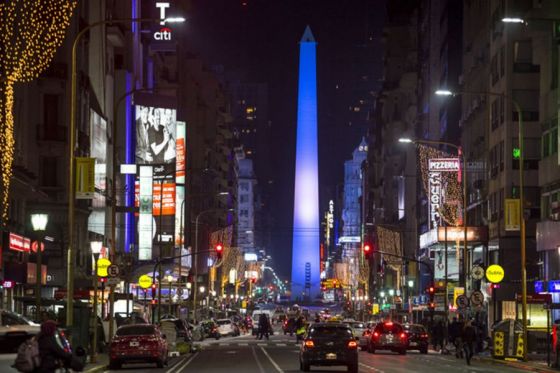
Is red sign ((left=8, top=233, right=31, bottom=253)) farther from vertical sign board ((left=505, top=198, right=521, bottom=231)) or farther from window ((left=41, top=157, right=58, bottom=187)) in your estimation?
vertical sign board ((left=505, top=198, right=521, bottom=231))

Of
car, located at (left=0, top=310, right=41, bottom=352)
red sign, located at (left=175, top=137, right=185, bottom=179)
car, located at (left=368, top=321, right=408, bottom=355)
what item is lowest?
car, located at (left=368, top=321, right=408, bottom=355)

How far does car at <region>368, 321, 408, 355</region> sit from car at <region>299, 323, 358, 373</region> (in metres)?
21.1

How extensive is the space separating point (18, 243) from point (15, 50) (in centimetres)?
953

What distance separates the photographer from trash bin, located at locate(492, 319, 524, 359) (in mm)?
54838

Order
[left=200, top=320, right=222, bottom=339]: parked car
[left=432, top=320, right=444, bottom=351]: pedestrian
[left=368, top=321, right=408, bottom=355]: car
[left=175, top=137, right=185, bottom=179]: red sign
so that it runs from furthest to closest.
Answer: [left=175, top=137, right=185, bottom=179]: red sign, [left=200, top=320, right=222, bottom=339]: parked car, [left=432, top=320, right=444, bottom=351]: pedestrian, [left=368, top=321, right=408, bottom=355]: car

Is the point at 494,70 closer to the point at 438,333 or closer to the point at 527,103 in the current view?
the point at 527,103

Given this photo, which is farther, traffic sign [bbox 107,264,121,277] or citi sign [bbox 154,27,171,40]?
citi sign [bbox 154,27,171,40]

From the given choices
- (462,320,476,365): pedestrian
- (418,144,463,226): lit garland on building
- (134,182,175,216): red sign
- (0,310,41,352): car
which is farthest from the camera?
(134,182,175,216): red sign

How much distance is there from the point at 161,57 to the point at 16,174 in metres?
87.9

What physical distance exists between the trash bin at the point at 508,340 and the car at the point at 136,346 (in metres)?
16.2

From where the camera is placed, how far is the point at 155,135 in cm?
12069

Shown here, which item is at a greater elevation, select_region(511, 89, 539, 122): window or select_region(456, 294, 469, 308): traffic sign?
select_region(511, 89, 539, 122): window

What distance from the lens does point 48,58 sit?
235 feet

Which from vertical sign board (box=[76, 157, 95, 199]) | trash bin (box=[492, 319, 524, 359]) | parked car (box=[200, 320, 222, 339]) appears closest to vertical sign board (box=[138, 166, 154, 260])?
parked car (box=[200, 320, 222, 339])
